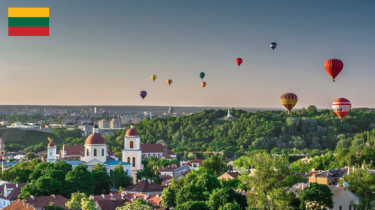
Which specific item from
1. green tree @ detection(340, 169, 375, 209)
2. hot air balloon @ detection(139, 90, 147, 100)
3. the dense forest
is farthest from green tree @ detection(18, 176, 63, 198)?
the dense forest

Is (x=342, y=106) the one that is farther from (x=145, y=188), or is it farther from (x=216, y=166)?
(x=145, y=188)

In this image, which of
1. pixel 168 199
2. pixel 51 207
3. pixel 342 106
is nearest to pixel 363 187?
pixel 168 199

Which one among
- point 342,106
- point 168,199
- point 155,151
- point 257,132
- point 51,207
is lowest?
point 155,151

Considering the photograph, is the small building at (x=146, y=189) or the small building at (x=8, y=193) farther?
the small building at (x=146, y=189)

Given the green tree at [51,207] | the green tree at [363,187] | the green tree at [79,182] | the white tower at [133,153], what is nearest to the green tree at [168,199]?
the green tree at [51,207]

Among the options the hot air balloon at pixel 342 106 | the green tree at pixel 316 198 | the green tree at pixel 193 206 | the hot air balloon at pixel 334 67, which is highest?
the hot air balloon at pixel 334 67

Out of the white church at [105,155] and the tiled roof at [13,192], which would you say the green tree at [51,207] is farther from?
the white church at [105,155]

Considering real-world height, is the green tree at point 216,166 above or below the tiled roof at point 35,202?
above
